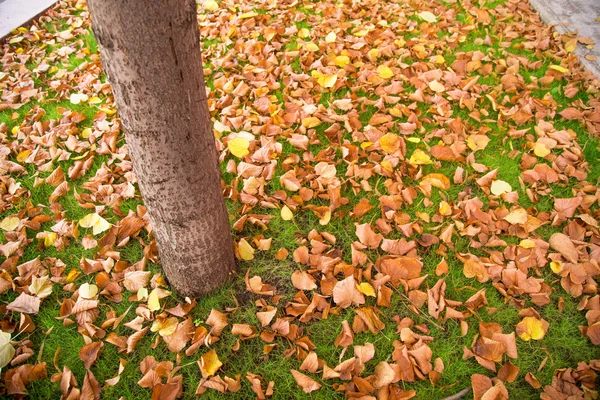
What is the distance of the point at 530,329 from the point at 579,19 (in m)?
3.72

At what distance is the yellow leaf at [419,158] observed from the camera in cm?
272

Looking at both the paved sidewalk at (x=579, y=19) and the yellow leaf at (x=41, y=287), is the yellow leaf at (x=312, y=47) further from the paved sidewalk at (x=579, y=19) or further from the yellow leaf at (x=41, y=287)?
the yellow leaf at (x=41, y=287)

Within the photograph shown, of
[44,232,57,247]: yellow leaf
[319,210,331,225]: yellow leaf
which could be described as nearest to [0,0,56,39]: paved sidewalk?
[44,232,57,247]: yellow leaf

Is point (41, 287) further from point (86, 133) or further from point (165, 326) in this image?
point (86, 133)

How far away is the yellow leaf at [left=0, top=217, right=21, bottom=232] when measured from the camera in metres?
2.41

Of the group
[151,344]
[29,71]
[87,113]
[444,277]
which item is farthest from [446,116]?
[29,71]

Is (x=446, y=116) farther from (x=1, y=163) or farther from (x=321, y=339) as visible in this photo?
(x=1, y=163)

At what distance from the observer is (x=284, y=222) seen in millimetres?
2453

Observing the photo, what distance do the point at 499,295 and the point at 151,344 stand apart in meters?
1.86

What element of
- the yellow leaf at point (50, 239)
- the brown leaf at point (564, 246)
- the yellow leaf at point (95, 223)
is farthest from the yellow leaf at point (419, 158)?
the yellow leaf at point (50, 239)

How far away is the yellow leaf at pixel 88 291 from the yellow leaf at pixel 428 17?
3.85 meters

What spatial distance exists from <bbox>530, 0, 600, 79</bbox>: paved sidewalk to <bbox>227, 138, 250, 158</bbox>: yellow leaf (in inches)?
124

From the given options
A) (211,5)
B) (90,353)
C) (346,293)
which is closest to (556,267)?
(346,293)

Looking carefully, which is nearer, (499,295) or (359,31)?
(499,295)
